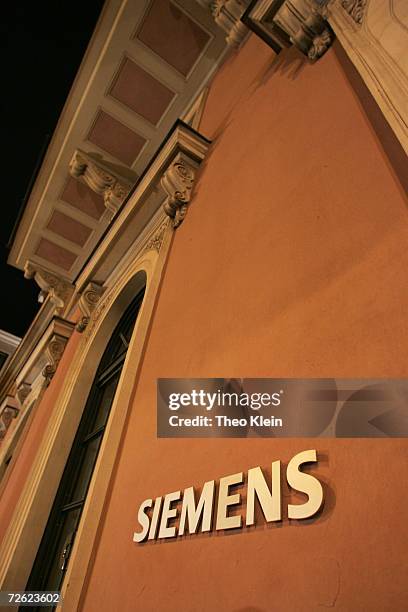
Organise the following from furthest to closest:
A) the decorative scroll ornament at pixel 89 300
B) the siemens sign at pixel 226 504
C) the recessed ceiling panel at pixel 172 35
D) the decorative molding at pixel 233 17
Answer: the decorative scroll ornament at pixel 89 300 → the recessed ceiling panel at pixel 172 35 → the decorative molding at pixel 233 17 → the siemens sign at pixel 226 504

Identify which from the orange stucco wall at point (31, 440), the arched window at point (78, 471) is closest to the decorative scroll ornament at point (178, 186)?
the arched window at point (78, 471)

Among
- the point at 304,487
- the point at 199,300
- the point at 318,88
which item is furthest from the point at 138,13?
the point at 304,487

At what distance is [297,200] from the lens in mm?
1537

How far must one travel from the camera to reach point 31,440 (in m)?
4.32

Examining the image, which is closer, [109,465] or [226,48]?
[109,465]

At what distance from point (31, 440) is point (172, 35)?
4835mm

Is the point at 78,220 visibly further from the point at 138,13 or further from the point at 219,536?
the point at 219,536

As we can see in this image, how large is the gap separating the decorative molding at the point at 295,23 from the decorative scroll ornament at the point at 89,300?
321cm

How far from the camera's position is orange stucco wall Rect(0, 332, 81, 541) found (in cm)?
377

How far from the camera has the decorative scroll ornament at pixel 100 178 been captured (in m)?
4.79

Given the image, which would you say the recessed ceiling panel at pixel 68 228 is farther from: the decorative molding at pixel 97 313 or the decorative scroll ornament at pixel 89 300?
the decorative molding at pixel 97 313

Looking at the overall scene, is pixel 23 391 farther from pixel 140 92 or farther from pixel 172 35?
pixel 172 35

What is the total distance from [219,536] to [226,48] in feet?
14.5

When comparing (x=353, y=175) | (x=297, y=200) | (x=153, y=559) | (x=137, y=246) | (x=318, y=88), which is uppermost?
(x=137, y=246)
